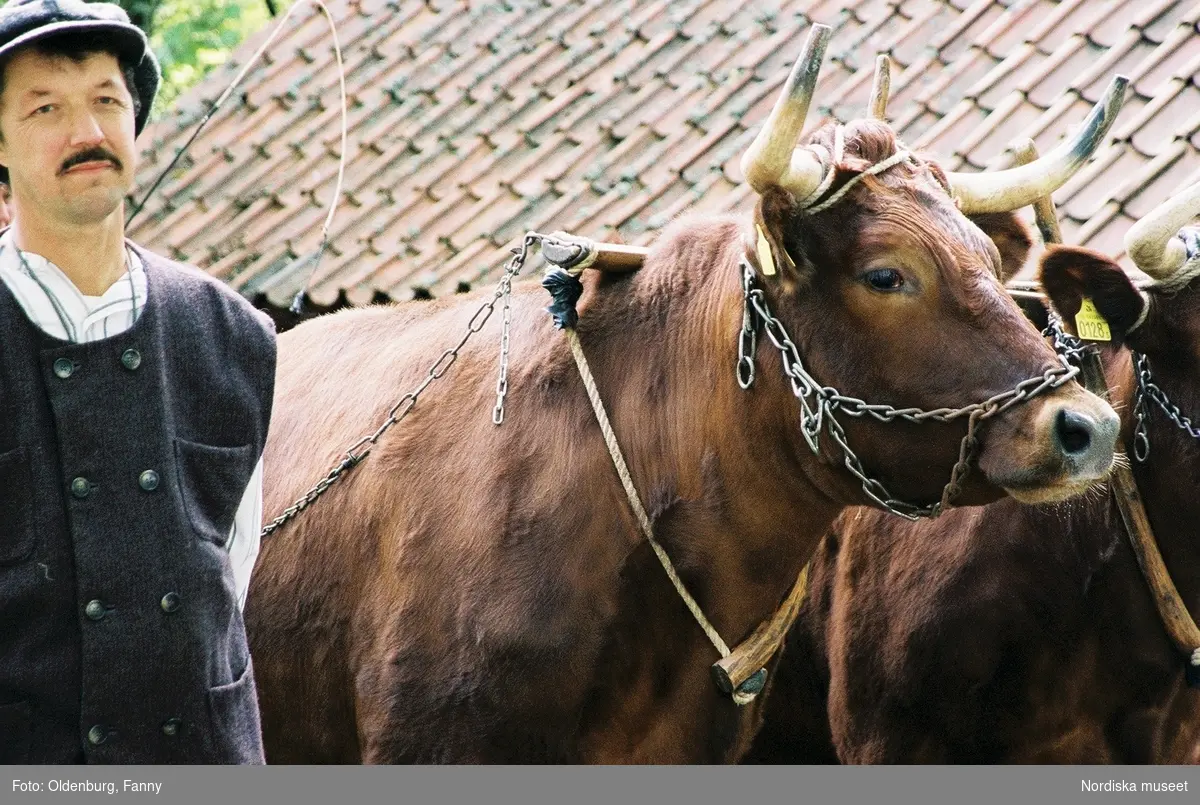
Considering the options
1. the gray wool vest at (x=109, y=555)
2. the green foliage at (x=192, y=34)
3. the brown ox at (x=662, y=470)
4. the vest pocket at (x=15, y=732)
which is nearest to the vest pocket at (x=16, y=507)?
the gray wool vest at (x=109, y=555)

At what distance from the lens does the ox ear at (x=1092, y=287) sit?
15.0 ft

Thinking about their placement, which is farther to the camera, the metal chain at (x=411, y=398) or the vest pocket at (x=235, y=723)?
the metal chain at (x=411, y=398)

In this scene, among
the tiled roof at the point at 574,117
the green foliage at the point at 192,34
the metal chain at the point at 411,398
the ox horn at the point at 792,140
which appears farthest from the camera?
the green foliage at the point at 192,34

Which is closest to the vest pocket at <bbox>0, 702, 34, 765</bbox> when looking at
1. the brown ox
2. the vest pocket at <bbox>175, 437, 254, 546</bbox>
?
the vest pocket at <bbox>175, 437, 254, 546</bbox>

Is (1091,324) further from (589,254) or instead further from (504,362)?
(504,362)

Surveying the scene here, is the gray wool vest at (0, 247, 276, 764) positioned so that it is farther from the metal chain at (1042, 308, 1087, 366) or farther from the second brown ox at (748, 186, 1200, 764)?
the metal chain at (1042, 308, 1087, 366)

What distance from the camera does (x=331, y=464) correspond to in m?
4.59

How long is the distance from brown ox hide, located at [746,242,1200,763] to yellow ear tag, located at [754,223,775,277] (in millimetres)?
1254

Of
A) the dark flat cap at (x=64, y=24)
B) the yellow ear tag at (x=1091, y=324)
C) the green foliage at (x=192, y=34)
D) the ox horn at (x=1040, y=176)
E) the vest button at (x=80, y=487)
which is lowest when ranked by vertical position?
the green foliage at (x=192, y=34)

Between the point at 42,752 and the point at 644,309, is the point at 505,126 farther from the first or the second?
the point at 42,752

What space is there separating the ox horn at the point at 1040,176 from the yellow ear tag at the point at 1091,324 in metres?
0.57

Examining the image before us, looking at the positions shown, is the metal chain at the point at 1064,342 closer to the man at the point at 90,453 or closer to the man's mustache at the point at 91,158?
the man at the point at 90,453

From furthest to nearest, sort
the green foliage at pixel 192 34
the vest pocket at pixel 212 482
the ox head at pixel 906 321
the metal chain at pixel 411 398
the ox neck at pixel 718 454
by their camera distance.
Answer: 1. the green foliage at pixel 192 34
2. the metal chain at pixel 411 398
3. the ox neck at pixel 718 454
4. the ox head at pixel 906 321
5. the vest pocket at pixel 212 482

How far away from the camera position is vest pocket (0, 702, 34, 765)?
9.49 feet
